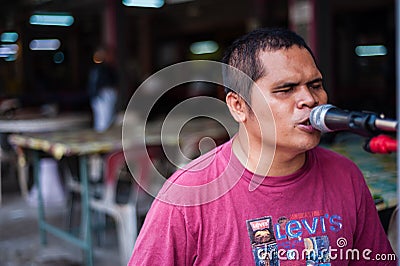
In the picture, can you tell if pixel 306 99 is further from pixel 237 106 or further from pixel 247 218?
pixel 247 218

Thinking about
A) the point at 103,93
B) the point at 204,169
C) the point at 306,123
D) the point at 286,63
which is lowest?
the point at 103,93

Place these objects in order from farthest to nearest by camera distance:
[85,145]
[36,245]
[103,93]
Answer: [103,93], [36,245], [85,145]

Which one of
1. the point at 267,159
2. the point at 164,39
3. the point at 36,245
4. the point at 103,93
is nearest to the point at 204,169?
the point at 267,159

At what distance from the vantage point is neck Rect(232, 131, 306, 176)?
1.38 m

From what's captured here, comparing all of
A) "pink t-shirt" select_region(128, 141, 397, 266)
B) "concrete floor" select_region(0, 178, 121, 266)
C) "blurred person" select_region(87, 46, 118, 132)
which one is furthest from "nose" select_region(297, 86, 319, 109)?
"blurred person" select_region(87, 46, 118, 132)

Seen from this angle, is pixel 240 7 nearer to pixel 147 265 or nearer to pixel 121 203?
pixel 121 203

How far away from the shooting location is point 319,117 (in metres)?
1.20

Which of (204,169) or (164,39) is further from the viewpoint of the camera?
(164,39)

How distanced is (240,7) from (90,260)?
33.7ft

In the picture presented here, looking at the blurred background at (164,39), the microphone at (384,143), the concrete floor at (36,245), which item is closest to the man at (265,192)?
the microphone at (384,143)

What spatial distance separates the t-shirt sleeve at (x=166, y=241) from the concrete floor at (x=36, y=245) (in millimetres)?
2852

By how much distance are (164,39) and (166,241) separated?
16.2 metres

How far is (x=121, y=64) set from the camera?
394 inches

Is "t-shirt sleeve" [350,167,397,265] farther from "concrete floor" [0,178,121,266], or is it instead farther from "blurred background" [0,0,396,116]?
"blurred background" [0,0,396,116]
